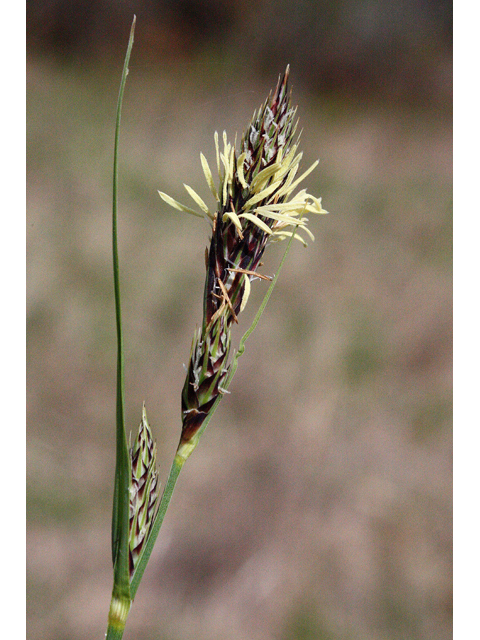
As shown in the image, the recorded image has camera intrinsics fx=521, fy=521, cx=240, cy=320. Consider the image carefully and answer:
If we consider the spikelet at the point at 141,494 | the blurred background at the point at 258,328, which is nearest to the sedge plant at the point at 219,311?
the spikelet at the point at 141,494

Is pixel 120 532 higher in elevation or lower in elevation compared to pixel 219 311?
lower

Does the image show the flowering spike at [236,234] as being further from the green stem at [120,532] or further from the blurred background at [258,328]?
the blurred background at [258,328]

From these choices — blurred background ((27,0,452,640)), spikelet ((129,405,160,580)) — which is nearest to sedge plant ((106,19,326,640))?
spikelet ((129,405,160,580))

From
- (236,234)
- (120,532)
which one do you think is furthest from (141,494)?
(236,234)

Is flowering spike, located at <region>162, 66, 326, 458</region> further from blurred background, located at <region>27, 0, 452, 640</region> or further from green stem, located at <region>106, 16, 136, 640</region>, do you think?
blurred background, located at <region>27, 0, 452, 640</region>

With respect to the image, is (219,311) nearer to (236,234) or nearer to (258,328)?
(236,234)
